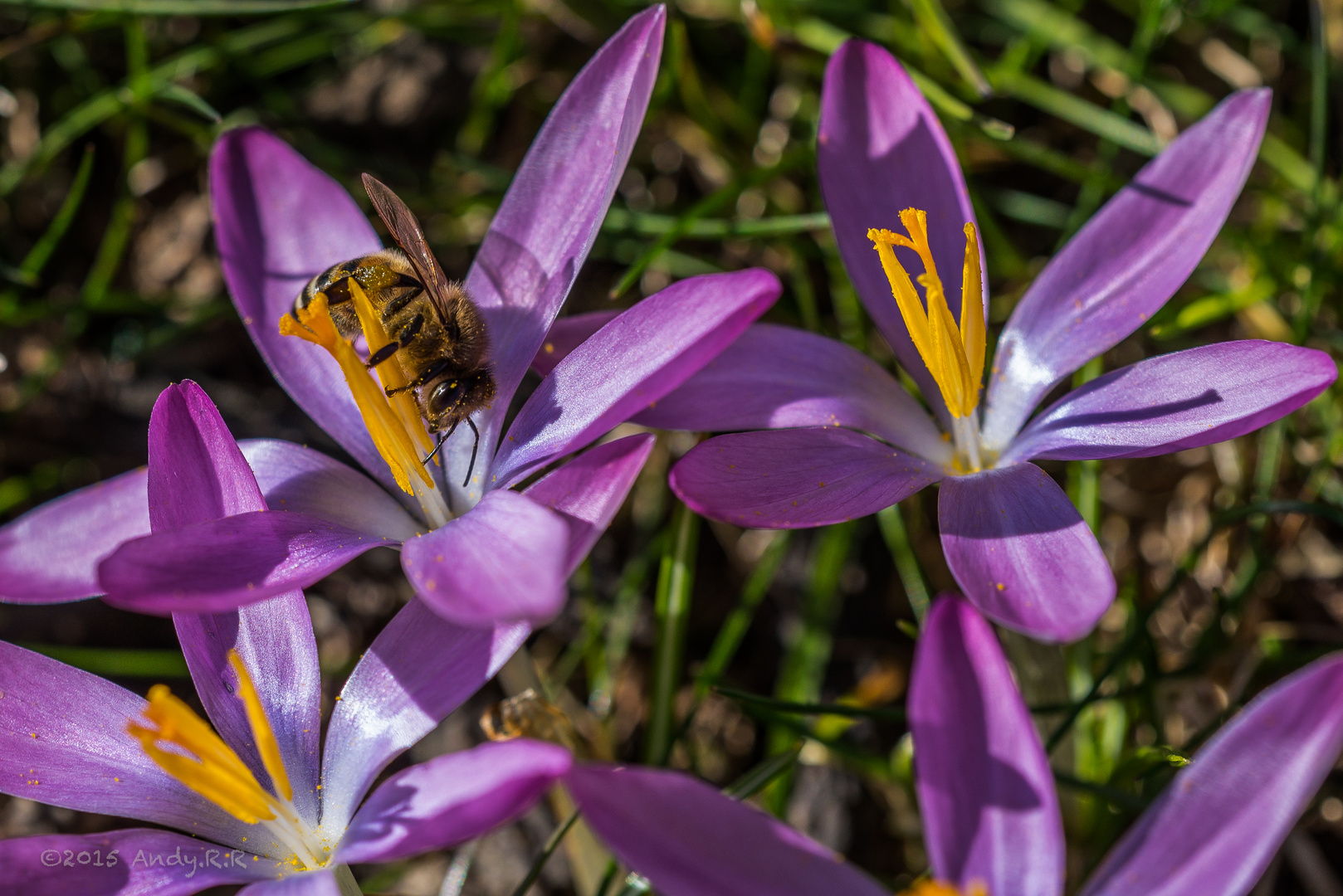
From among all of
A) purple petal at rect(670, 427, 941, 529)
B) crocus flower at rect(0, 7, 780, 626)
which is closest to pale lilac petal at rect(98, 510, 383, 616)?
crocus flower at rect(0, 7, 780, 626)

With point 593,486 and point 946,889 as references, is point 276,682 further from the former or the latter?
point 946,889

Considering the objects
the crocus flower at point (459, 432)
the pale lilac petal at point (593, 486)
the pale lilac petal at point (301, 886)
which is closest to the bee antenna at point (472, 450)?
the crocus flower at point (459, 432)

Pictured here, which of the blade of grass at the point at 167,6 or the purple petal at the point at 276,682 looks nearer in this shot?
the purple petal at the point at 276,682

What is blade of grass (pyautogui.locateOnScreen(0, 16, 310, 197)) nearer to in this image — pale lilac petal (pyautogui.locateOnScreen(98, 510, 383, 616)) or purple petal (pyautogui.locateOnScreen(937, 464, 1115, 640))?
pale lilac petal (pyautogui.locateOnScreen(98, 510, 383, 616))

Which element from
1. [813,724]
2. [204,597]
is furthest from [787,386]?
[204,597]

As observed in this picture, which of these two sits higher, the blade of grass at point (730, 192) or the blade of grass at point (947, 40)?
the blade of grass at point (947, 40)

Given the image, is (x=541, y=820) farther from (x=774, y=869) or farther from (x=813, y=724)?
(x=774, y=869)

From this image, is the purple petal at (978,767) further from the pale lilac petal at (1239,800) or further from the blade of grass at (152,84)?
the blade of grass at (152,84)
